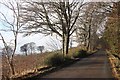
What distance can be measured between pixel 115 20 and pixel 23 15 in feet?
40.1

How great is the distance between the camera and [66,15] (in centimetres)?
4372

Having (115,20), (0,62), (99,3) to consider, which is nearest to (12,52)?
(0,62)

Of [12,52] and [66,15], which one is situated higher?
[66,15]

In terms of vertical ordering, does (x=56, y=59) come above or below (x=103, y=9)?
below

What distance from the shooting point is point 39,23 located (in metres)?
43.3

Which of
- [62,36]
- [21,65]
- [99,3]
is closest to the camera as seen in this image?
[21,65]

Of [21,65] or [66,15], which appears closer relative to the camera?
[21,65]

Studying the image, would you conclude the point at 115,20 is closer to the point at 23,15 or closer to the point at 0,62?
the point at 23,15

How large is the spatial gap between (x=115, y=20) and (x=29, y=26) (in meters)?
12.0

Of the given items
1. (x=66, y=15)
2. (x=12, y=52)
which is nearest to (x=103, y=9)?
(x=66, y=15)

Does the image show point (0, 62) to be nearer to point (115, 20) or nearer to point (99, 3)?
point (115, 20)

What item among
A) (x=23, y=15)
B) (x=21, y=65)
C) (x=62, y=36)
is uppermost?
(x=23, y=15)

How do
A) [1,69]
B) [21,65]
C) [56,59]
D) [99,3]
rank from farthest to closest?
[99,3] < [56,59] < [21,65] < [1,69]

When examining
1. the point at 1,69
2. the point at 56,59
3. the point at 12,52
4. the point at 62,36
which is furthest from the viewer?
the point at 62,36
